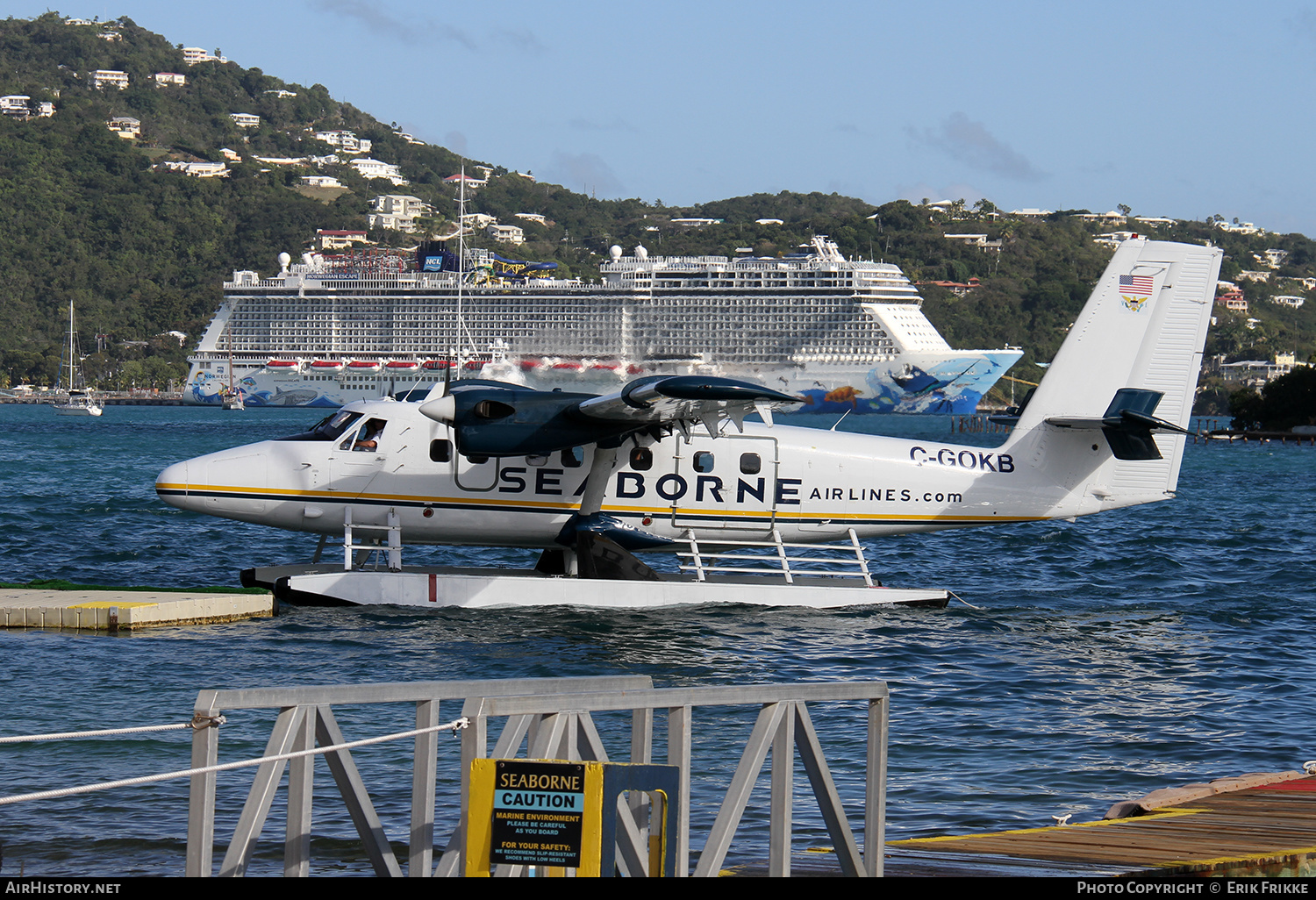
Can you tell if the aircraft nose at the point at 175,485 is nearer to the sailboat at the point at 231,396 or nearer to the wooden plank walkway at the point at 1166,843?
the wooden plank walkway at the point at 1166,843

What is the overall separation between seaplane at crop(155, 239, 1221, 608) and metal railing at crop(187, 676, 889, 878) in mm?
7395

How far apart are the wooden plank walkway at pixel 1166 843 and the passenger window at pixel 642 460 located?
26.3 ft

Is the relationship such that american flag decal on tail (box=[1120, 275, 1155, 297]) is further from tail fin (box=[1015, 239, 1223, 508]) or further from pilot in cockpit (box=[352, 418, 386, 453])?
pilot in cockpit (box=[352, 418, 386, 453])

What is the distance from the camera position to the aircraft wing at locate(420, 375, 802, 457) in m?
12.7

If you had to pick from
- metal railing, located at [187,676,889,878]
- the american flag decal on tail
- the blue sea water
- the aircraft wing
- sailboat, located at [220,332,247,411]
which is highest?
the american flag decal on tail

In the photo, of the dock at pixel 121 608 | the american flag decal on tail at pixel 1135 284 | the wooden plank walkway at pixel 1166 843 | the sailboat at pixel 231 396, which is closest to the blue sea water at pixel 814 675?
the dock at pixel 121 608

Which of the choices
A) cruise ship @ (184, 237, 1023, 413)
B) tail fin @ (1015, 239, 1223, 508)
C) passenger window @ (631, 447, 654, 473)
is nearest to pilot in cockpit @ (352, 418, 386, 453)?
passenger window @ (631, 447, 654, 473)

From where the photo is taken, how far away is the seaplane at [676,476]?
44.1 feet

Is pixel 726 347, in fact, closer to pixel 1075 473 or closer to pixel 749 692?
pixel 1075 473

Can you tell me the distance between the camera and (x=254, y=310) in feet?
395

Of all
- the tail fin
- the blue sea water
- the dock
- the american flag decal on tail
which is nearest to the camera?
Answer: the blue sea water

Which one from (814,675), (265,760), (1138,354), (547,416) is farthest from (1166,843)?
(1138,354)

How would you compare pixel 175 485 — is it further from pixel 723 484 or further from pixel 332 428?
pixel 723 484

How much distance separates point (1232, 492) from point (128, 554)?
33.4 m
